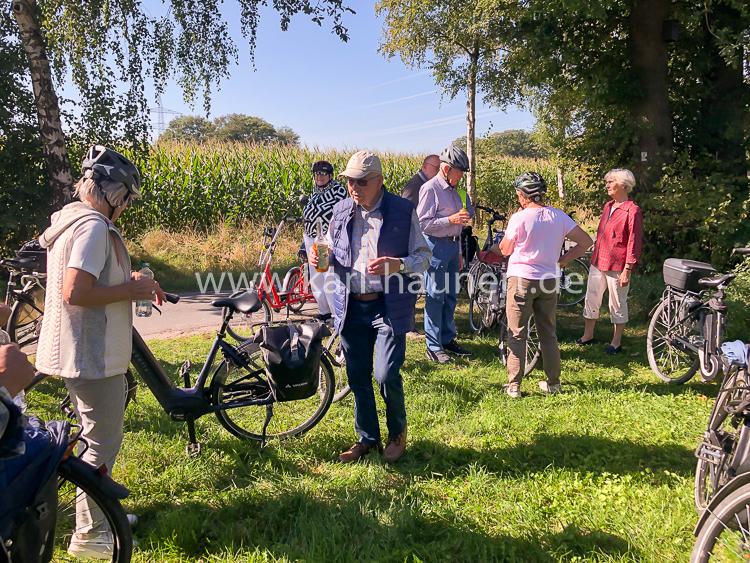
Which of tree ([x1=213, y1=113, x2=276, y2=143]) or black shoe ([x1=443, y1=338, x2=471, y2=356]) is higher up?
tree ([x1=213, y1=113, x2=276, y2=143])

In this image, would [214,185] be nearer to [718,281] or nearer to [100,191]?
[100,191]

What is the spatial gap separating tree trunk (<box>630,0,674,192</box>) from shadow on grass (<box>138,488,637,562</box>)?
7.84m

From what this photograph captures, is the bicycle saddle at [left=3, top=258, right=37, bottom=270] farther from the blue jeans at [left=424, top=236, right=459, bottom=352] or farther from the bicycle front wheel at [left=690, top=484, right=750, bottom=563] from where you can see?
the bicycle front wheel at [left=690, top=484, right=750, bottom=563]

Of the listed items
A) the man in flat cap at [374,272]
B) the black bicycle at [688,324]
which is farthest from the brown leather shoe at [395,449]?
the black bicycle at [688,324]

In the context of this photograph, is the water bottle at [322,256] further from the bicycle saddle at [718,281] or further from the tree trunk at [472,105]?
the tree trunk at [472,105]

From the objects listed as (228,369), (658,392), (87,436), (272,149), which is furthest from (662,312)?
(272,149)

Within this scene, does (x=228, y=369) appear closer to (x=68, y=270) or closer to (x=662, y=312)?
(x=68, y=270)

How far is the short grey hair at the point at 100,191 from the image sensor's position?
257 cm

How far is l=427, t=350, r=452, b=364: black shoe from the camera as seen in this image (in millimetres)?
5938

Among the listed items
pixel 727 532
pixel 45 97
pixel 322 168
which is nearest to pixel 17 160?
pixel 45 97

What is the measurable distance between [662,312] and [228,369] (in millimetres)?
4418

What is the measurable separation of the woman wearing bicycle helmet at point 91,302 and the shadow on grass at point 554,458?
6.23 ft

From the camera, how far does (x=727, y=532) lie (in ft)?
7.19

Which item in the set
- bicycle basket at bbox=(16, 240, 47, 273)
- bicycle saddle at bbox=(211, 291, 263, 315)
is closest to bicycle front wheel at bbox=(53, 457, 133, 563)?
bicycle saddle at bbox=(211, 291, 263, 315)
